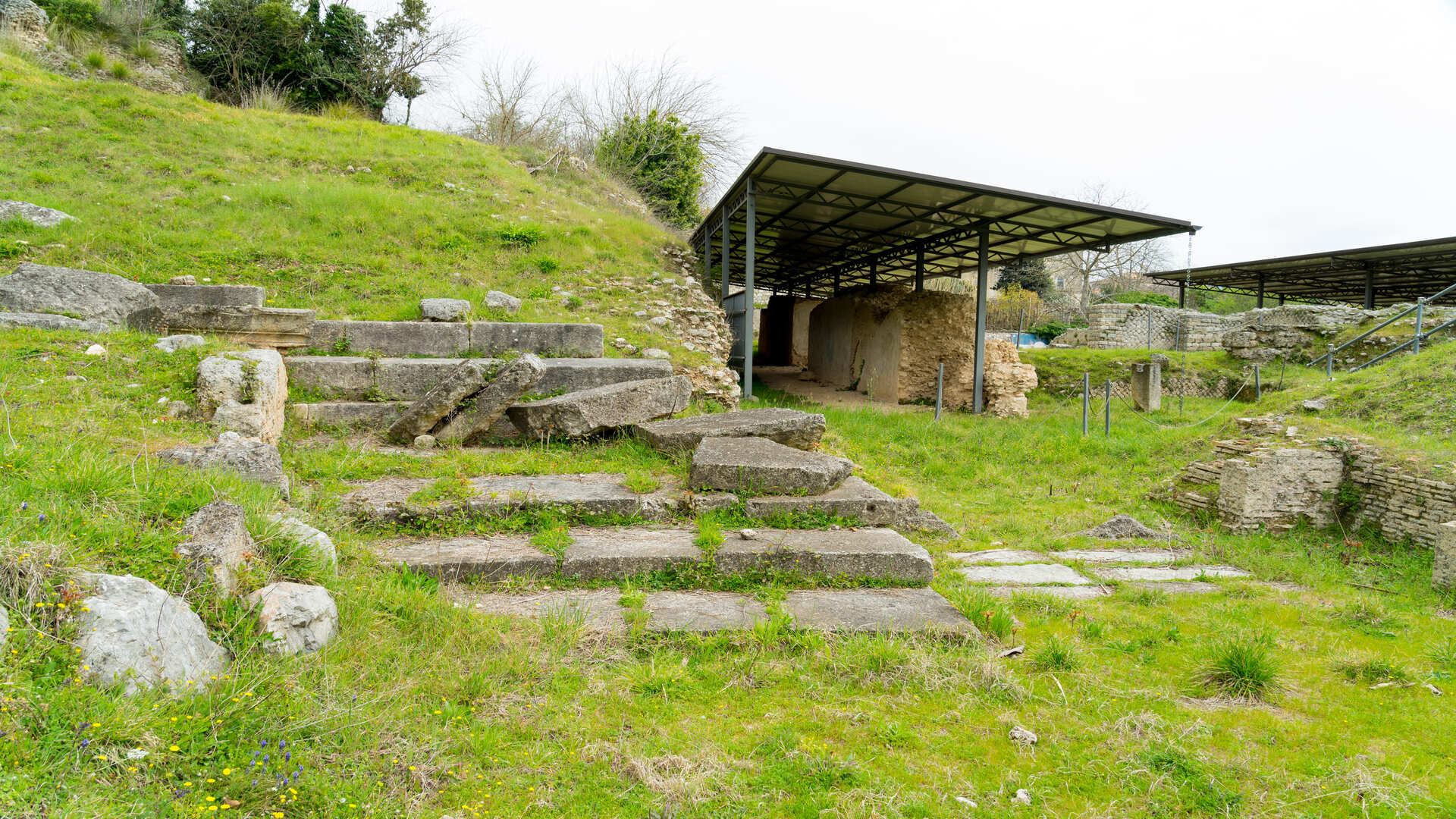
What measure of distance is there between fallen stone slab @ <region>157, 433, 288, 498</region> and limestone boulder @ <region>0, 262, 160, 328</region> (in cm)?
413

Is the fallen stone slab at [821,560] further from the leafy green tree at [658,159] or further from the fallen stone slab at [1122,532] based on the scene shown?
the leafy green tree at [658,159]

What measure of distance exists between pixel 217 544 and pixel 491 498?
185 cm

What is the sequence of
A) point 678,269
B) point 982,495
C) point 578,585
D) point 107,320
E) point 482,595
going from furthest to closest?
point 678,269 → point 982,495 → point 107,320 → point 578,585 → point 482,595

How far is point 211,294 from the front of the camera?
8.06 meters

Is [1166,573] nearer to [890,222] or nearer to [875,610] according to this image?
[875,610]

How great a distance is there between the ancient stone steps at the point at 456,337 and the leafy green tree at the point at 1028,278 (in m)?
31.8

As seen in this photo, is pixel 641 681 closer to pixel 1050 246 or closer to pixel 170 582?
pixel 170 582

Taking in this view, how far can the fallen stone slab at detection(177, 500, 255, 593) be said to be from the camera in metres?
2.68

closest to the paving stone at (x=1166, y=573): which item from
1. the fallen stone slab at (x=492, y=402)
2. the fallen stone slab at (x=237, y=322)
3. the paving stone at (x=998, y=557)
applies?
the paving stone at (x=998, y=557)

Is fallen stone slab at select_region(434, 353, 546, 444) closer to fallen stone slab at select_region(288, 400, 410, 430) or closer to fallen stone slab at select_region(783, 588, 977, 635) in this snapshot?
fallen stone slab at select_region(288, 400, 410, 430)

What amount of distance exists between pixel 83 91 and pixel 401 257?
910cm

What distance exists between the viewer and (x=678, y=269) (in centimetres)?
1359

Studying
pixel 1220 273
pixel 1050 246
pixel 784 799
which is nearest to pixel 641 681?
pixel 784 799

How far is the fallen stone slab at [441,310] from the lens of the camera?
8.47 meters
